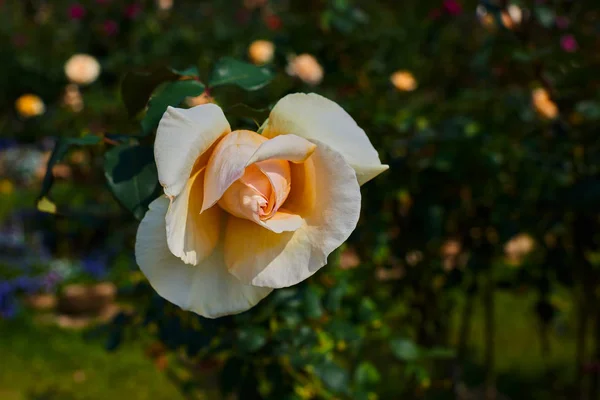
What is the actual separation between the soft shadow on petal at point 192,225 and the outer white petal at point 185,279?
0.08 ft

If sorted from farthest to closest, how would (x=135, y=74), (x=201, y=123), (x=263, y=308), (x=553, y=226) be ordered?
(x=553, y=226)
(x=263, y=308)
(x=135, y=74)
(x=201, y=123)

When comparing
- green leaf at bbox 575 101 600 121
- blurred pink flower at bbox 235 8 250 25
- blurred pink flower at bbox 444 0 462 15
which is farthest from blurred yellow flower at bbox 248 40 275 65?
blurred pink flower at bbox 235 8 250 25

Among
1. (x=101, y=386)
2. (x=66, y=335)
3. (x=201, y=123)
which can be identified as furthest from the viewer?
(x=66, y=335)

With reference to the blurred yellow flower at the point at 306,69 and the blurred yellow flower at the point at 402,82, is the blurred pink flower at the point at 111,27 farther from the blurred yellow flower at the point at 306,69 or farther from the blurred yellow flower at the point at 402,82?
the blurred yellow flower at the point at 402,82

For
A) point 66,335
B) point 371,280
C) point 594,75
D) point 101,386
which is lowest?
point 66,335

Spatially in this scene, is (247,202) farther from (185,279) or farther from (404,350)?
(404,350)

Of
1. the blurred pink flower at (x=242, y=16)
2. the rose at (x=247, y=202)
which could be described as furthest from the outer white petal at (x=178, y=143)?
the blurred pink flower at (x=242, y=16)

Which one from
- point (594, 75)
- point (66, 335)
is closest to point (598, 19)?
point (594, 75)

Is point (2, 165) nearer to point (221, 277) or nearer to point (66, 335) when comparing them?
point (66, 335)

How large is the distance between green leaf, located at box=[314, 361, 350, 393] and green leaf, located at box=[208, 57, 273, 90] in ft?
1.56

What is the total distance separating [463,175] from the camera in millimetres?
1631

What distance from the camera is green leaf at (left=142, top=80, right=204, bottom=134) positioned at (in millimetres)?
860

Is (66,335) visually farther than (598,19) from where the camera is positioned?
Yes

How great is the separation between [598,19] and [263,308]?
4.13 feet
